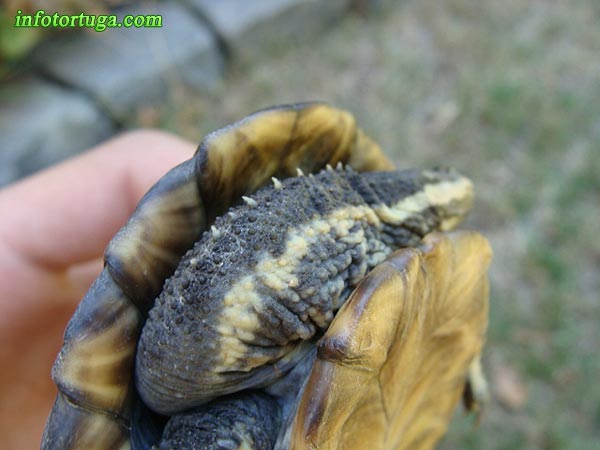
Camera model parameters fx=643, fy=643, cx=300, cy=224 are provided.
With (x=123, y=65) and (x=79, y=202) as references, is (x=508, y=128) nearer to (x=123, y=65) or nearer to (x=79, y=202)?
(x=123, y=65)

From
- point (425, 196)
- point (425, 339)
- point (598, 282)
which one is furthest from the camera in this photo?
point (598, 282)

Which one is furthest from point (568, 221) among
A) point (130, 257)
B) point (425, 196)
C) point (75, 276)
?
point (130, 257)

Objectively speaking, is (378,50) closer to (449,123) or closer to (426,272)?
(449,123)

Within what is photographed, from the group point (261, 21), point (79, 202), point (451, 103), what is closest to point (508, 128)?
point (451, 103)

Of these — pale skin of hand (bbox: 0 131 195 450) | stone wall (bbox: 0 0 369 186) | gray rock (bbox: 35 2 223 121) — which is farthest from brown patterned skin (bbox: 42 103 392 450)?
gray rock (bbox: 35 2 223 121)

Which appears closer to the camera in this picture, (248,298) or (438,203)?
(248,298)

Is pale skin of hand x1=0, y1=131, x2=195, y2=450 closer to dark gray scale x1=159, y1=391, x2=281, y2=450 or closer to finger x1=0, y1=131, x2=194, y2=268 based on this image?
finger x1=0, y1=131, x2=194, y2=268
